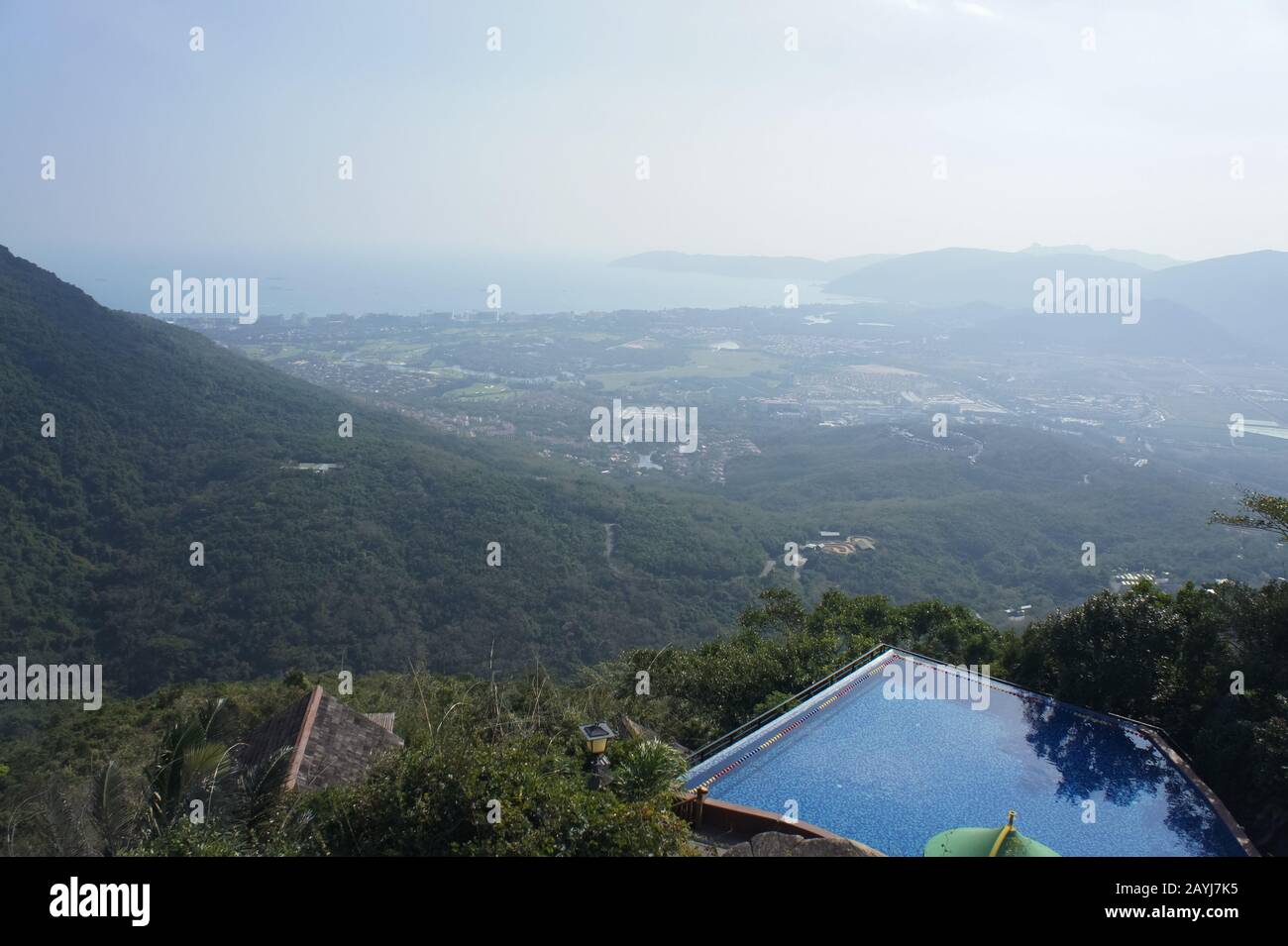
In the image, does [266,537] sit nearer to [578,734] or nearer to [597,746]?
[578,734]

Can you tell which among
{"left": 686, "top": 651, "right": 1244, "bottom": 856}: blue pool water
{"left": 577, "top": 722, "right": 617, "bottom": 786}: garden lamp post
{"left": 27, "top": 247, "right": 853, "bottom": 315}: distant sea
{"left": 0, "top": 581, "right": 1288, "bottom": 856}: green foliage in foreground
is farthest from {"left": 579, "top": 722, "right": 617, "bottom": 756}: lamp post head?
{"left": 27, "top": 247, "right": 853, "bottom": 315}: distant sea

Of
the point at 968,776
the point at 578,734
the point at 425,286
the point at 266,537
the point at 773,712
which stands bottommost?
the point at 266,537

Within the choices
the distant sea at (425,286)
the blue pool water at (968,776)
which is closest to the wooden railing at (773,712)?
the blue pool water at (968,776)

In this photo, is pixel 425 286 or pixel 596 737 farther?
pixel 425 286

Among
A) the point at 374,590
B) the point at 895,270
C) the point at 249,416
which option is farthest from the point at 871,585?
the point at 895,270

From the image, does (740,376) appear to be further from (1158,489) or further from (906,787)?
(906,787)

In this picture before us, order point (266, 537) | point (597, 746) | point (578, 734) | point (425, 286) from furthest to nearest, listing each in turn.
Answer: point (425, 286) < point (266, 537) < point (578, 734) < point (597, 746)

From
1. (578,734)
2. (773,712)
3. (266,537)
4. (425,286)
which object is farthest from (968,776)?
(425,286)
